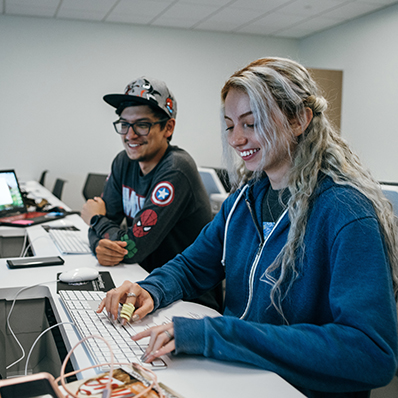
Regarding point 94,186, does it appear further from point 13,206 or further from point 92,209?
point 92,209

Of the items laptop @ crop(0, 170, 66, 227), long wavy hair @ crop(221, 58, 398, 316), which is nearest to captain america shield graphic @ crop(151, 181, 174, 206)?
long wavy hair @ crop(221, 58, 398, 316)

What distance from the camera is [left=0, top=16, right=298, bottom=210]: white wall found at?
568 centimetres

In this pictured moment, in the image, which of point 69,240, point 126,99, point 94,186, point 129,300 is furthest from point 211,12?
point 129,300

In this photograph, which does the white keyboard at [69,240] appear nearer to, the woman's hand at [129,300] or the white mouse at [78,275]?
the white mouse at [78,275]

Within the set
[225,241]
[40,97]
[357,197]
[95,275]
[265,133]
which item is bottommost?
[95,275]

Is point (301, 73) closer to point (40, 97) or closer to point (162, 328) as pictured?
point (162, 328)

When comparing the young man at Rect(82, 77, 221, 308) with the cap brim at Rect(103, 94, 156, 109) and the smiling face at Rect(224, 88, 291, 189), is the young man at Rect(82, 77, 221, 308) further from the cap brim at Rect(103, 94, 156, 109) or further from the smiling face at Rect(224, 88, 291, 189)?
the smiling face at Rect(224, 88, 291, 189)

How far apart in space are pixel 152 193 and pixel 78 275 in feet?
1.56

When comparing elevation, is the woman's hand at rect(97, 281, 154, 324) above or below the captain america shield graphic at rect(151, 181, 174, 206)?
below

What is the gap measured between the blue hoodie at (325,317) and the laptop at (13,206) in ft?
6.15

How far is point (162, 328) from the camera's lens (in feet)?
2.87

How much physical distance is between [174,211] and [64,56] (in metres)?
4.90

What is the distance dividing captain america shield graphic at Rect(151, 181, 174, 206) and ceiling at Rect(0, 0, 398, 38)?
3.91m

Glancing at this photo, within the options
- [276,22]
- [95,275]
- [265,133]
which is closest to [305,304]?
[265,133]
